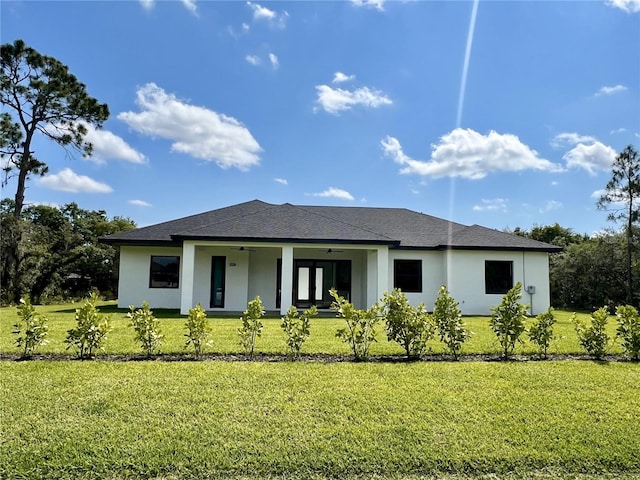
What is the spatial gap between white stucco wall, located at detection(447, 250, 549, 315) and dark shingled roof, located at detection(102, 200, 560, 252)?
1.48 ft

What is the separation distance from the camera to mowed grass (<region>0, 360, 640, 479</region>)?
3.98 metres


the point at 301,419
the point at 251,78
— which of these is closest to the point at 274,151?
the point at 251,78

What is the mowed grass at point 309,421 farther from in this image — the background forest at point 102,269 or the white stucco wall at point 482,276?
the background forest at point 102,269

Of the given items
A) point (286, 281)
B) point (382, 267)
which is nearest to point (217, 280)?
point (286, 281)

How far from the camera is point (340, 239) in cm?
1490

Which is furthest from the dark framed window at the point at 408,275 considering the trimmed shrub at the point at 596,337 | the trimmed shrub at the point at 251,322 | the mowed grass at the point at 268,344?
the trimmed shrub at the point at 251,322

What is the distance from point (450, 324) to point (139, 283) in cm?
1403

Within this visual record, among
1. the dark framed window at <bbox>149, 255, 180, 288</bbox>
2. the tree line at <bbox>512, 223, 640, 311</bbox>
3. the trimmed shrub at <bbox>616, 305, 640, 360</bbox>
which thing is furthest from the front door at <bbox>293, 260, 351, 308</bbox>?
the tree line at <bbox>512, 223, 640, 311</bbox>

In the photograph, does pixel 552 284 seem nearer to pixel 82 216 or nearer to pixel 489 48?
pixel 489 48

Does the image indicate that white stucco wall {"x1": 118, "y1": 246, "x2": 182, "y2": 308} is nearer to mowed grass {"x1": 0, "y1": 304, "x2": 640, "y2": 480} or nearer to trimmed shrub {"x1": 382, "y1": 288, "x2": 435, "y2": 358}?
mowed grass {"x1": 0, "y1": 304, "x2": 640, "y2": 480}

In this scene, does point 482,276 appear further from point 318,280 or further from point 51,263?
point 51,263

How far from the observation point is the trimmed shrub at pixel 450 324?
7223 mm

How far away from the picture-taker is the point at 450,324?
23.9 ft

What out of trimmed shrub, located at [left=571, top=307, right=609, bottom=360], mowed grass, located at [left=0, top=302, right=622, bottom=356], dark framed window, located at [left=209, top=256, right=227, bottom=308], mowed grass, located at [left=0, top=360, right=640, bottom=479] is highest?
dark framed window, located at [left=209, top=256, right=227, bottom=308]
